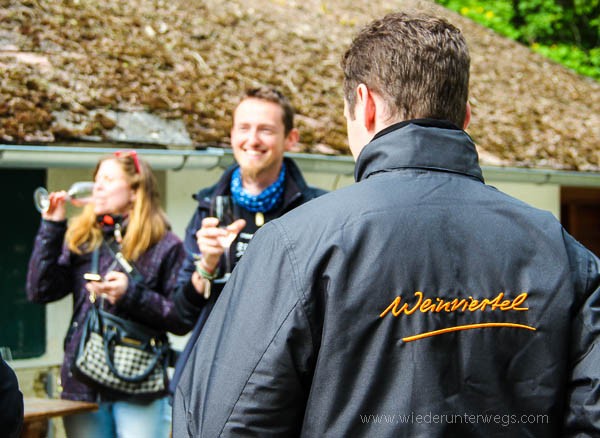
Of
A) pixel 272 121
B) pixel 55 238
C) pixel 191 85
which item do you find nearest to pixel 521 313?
pixel 272 121

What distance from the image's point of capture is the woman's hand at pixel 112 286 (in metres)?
3.73

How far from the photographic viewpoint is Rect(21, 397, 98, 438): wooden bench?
358 cm

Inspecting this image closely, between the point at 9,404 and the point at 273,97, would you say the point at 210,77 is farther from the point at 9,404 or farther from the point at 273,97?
the point at 9,404

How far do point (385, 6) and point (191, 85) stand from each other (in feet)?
22.4

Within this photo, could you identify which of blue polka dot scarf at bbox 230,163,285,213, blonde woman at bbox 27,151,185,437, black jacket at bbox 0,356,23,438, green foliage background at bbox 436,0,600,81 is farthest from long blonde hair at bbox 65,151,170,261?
green foliage background at bbox 436,0,600,81

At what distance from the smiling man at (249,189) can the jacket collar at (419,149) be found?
5.62 ft

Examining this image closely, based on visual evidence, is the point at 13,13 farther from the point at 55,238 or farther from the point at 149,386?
the point at 149,386

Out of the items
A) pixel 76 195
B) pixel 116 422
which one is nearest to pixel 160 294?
pixel 116 422

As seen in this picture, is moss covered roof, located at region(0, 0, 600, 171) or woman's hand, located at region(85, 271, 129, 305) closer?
woman's hand, located at region(85, 271, 129, 305)

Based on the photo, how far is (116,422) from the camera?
12.4 feet

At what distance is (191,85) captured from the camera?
654 cm

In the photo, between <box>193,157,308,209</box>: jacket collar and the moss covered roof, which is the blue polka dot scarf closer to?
<box>193,157,308,209</box>: jacket collar

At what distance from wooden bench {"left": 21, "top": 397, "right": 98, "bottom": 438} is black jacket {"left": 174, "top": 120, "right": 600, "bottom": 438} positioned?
2119 millimetres

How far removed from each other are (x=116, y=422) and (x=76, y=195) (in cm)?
135
